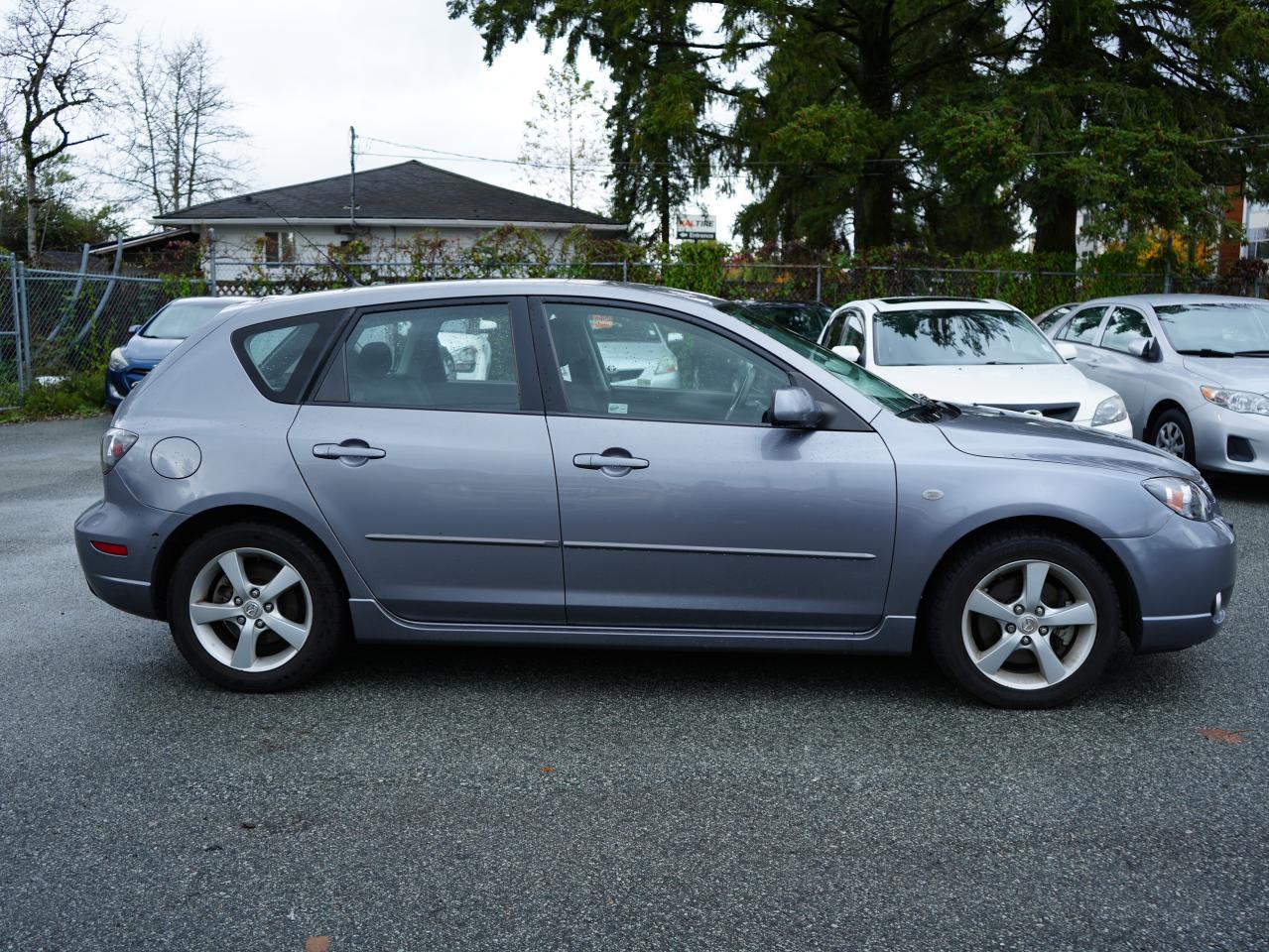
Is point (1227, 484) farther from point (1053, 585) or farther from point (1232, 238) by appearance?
point (1232, 238)

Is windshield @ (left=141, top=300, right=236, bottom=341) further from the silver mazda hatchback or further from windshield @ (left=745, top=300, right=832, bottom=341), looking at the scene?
the silver mazda hatchback

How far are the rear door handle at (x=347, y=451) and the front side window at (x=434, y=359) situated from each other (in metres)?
0.20

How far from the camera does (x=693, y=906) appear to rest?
10.2 ft

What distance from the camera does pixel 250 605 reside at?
4.76 meters

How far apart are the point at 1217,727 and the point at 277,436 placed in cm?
372

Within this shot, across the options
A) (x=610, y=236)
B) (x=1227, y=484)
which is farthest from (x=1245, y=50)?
(x=610, y=236)

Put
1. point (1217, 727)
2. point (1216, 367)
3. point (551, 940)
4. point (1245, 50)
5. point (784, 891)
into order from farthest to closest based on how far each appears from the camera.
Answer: point (1245, 50), point (1216, 367), point (1217, 727), point (784, 891), point (551, 940)

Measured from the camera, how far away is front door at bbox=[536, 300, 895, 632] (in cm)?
448

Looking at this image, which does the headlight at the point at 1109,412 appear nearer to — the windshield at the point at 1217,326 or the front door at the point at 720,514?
the windshield at the point at 1217,326

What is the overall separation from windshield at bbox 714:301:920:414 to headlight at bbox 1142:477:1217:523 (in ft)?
3.23

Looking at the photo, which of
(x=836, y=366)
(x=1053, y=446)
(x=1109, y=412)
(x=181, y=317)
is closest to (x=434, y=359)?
(x=836, y=366)

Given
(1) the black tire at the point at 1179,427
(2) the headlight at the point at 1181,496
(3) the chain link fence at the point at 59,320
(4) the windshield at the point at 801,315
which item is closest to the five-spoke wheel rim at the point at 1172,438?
(1) the black tire at the point at 1179,427

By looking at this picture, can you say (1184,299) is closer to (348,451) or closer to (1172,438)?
(1172,438)

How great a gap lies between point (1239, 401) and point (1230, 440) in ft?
1.08
